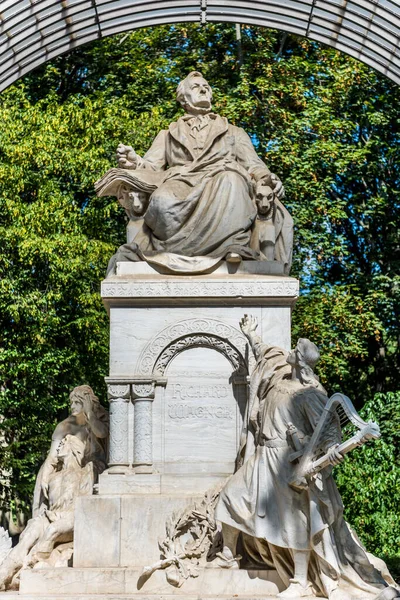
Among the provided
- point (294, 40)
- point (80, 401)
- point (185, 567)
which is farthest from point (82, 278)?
point (185, 567)

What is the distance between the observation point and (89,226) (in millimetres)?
26219

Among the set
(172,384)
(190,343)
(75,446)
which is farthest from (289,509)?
(75,446)

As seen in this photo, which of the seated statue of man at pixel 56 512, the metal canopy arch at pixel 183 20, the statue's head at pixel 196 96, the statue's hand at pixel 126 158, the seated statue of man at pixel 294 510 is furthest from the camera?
the metal canopy arch at pixel 183 20

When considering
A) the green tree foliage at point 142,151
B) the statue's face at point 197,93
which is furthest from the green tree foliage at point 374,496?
the statue's face at point 197,93

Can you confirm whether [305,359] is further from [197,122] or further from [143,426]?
[197,122]

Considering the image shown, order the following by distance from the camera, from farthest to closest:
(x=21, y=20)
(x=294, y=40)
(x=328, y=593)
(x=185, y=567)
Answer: (x=294, y=40) < (x=21, y=20) < (x=185, y=567) < (x=328, y=593)

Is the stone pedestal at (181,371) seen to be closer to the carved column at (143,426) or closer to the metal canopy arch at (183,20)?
the carved column at (143,426)

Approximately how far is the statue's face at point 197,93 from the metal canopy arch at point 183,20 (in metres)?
3.07

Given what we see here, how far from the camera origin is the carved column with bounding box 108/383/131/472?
13.7 meters

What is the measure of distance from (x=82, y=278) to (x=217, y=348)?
11838mm

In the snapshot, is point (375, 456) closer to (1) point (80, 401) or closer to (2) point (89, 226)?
(2) point (89, 226)

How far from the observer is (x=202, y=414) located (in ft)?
45.4

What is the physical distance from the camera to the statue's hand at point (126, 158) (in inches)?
591

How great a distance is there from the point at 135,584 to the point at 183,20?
9.03 metres
